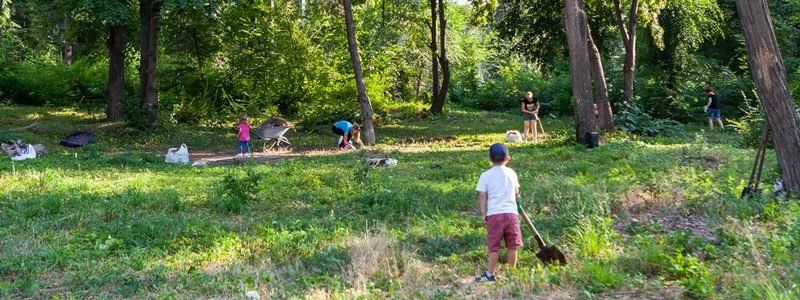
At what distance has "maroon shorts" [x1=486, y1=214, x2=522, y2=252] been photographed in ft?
20.0

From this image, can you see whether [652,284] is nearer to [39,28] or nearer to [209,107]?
[209,107]

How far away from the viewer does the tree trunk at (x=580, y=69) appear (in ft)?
54.2

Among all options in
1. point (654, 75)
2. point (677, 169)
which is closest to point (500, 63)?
point (654, 75)

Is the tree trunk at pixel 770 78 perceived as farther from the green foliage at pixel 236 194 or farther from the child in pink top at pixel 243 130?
the child in pink top at pixel 243 130

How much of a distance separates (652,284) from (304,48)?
2026cm

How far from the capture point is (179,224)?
8156mm

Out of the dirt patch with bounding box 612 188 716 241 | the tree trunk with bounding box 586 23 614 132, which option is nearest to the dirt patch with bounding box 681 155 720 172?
the dirt patch with bounding box 612 188 716 241

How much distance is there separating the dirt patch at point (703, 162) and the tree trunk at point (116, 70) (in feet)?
59.5

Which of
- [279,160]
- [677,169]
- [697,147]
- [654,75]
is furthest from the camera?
[654,75]

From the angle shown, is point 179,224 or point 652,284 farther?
point 179,224

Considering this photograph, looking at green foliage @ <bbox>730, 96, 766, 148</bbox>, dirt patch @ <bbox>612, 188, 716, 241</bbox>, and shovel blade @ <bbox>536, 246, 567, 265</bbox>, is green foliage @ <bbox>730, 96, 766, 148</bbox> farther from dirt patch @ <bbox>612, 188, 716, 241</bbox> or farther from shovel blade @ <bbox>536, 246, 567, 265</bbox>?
shovel blade @ <bbox>536, 246, 567, 265</bbox>

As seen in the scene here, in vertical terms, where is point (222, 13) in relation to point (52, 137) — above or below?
above

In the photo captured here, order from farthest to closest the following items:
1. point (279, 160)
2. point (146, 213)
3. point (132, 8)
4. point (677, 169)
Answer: point (132, 8)
point (279, 160)
point (677, 169)
point (146, 213)

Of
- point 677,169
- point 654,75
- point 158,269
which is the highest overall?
point 654,75
